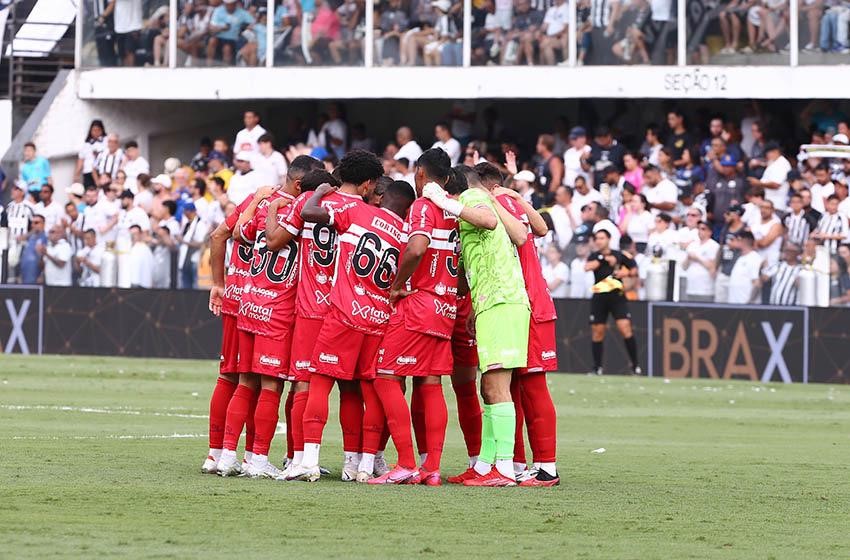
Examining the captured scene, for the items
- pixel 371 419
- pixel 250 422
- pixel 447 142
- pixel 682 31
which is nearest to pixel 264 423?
pixel 250 422

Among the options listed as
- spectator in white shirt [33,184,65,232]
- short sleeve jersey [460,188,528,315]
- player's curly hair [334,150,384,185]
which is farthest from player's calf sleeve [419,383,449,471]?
spectator in white shirt [33,184,65,232]

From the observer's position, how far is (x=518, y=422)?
1136cm

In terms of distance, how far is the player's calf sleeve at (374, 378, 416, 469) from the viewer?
10680 mm

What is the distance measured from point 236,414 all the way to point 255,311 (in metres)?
→ 0.70

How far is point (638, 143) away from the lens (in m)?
29.9

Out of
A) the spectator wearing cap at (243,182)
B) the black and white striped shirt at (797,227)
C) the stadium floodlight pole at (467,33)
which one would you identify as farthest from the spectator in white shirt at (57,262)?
the black and white striped shirt at (797,227)

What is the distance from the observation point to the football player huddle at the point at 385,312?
10.6 meters

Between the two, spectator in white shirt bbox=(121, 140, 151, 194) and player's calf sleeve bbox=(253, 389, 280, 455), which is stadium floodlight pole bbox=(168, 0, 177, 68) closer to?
spectator in white shirt bbox=(121, 140, 151, 194)

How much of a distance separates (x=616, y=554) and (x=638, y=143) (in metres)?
22.5

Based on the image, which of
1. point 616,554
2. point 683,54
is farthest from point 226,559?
point 683,54

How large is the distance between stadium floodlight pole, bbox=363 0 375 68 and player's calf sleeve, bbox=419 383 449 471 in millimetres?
A: 20114

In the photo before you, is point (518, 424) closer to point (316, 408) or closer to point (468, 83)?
point (316, 408)

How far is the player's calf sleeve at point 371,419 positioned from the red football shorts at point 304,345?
1.33 ft

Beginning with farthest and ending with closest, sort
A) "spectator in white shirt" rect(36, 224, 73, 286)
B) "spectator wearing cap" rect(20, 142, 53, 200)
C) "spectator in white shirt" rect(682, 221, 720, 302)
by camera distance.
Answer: "spectator wearing cap" rect(20, 142, 53, 200) → "spectator in white shirt" rect(36, 224, 73, 286) → "spectator in white shirt" rect(682, 221, 720, 302)
